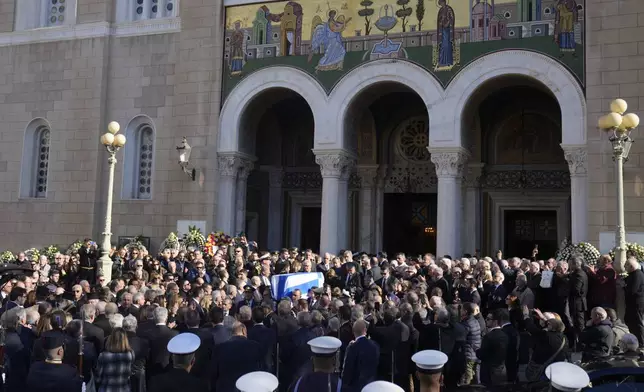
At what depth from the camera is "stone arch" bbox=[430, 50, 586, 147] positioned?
19062mm

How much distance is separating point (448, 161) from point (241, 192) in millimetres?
7909

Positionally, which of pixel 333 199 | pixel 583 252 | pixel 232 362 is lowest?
pixel 232 362

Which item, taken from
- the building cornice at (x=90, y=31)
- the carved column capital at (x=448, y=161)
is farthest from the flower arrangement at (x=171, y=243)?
the carved column capital at (x=448, y=161)

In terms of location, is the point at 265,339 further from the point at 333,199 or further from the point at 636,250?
the point at 333,199

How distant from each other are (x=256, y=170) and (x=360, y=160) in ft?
14.2

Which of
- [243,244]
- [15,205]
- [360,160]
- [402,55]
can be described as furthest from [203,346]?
[15,205]

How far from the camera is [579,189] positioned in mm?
18953

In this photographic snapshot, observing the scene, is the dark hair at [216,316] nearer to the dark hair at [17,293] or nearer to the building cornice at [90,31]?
the dark hair at [17,293]

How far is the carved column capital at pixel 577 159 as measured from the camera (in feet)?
61.6

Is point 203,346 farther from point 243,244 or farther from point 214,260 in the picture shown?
point 243,244

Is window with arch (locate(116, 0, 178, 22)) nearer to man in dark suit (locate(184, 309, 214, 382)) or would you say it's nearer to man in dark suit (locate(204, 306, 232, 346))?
man in dark suit (locate(204, 306, 232, 346))

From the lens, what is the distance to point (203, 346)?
8109 mm

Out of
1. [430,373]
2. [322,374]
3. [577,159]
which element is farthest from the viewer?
[577,159]

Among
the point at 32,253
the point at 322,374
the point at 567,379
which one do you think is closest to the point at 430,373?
the point at 322,374
